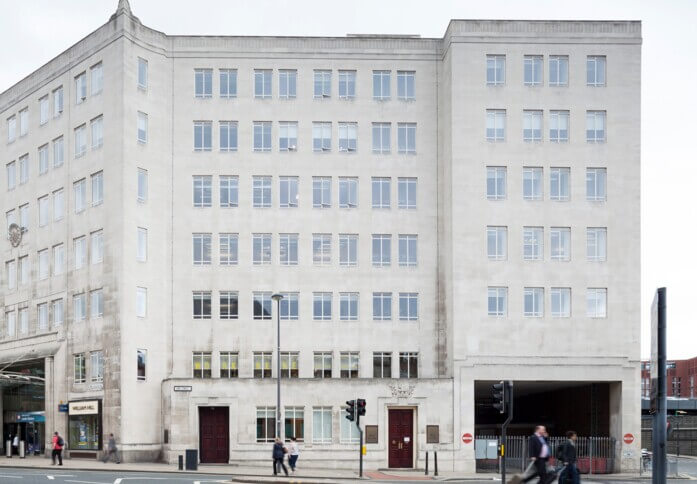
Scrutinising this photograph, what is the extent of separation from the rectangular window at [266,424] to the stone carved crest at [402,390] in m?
6.56

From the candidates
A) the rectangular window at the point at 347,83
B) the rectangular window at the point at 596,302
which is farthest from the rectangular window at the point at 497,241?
the rectangular window at the point at 347,83

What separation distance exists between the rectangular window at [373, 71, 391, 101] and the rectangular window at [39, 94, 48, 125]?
20.9 metres

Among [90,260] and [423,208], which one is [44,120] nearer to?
[90,260]

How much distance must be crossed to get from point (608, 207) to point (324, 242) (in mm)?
16080

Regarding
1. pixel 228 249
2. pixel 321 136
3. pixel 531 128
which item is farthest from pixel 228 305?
pixel 531 128

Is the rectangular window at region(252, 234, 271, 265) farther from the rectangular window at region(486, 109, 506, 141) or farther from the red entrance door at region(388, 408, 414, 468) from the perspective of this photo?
the rectangular window at region(486, 109, 506, 141)

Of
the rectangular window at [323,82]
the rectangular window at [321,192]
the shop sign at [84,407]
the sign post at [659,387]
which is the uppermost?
the rectangular window at [323,82]

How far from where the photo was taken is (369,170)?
185 ft

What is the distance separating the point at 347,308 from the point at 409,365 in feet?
15.7

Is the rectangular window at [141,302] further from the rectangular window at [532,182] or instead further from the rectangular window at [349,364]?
the rectangular window at [532,182]

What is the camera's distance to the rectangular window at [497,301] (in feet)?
174

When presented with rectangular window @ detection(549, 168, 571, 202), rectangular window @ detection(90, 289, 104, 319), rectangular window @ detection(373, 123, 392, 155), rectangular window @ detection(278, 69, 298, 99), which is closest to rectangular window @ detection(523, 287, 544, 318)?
rectangular window @ detection(549, 168, 571, 202)

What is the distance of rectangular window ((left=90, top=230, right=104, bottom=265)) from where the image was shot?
55.2 meters

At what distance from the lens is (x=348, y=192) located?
56.3 meters
